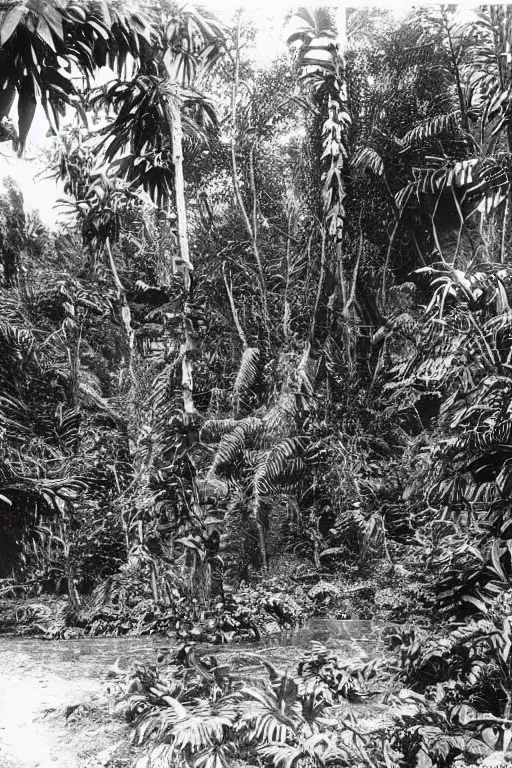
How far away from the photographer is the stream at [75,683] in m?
2.35

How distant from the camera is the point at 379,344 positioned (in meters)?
3.28

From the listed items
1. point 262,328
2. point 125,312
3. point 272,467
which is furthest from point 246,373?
point 125,312

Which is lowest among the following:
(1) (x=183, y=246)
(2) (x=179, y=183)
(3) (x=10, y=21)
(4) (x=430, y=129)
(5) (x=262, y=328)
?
(5) (x=262, y=328)

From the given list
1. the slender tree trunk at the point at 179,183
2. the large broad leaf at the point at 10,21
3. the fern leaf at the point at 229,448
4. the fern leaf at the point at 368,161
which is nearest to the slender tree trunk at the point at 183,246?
the slender tree trunk at the point at 179,183

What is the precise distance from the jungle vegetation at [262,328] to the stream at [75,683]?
96 millimetres

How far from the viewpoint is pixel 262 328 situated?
11.3 feet

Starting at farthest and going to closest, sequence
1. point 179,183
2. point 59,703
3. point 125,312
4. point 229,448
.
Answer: point 179,183 < point 125,312 < point 229,448 < point 59,703

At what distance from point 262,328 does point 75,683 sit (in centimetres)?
187

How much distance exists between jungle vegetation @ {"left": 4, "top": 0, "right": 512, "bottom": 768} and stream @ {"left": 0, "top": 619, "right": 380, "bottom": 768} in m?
0.10

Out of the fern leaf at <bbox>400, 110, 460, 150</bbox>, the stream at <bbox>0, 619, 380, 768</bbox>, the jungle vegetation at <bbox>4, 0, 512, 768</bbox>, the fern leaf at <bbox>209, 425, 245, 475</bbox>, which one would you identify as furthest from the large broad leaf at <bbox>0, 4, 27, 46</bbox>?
the stream at <bbox>0, 619, 380, 768</bbox>

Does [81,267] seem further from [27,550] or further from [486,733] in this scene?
[486,733]

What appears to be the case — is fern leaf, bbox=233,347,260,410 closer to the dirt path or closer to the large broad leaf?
the dirt path

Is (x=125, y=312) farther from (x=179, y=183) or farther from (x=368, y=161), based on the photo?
(x=368, y=161)

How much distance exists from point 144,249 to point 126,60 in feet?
2.99
